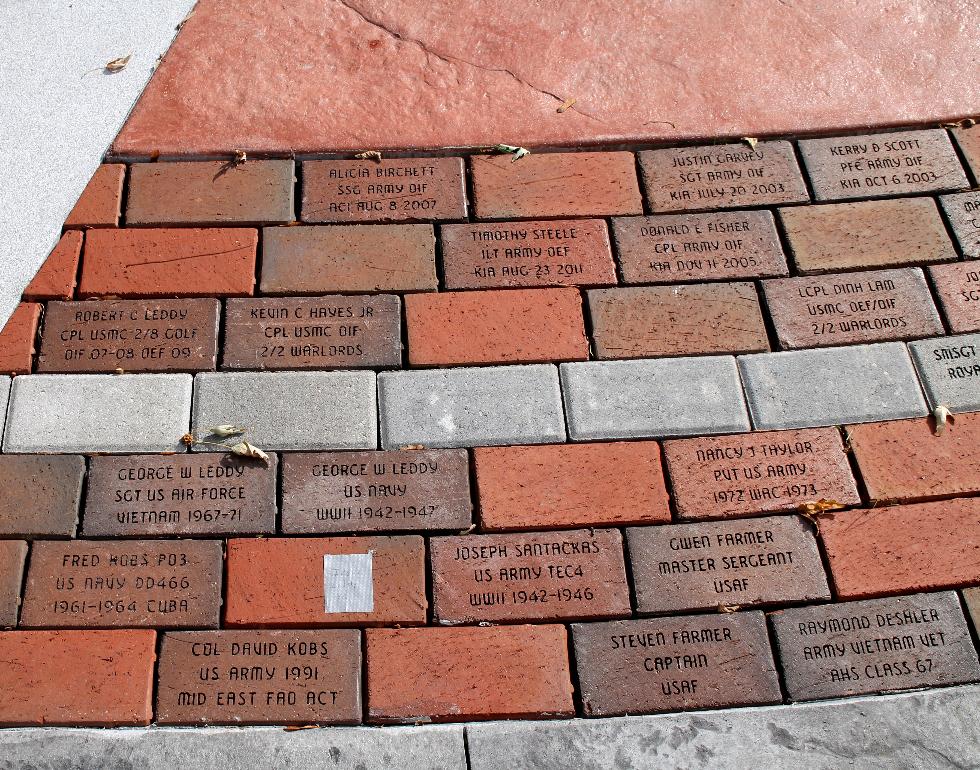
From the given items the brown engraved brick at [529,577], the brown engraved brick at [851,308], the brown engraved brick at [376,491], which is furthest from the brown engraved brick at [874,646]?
the brown engraved brick at [376,491]

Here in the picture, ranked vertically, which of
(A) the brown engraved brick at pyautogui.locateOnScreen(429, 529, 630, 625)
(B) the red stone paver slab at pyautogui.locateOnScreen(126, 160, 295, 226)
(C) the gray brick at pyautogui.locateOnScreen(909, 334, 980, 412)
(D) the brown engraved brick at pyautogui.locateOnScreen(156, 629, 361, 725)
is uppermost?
(C) the gray brick at pyautogui.locateOnScreen(909, 334, 980, 412)

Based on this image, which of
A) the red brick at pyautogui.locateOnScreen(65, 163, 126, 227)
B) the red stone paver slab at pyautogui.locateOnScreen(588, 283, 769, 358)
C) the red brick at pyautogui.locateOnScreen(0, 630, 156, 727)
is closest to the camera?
the red brick at pyautogui.locateOnScreen(0, 630, 156, 727)

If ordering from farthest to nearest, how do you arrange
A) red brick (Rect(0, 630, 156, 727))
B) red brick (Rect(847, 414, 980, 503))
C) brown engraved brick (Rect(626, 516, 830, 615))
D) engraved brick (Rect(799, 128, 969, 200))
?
1. engraved brick (Rect(799, 128, 969, 200))
2. red brick (Rect(847, 414, 980, 503))
3. brown engraved brick (Rect(626, 516, 830, 615))
4. red brick (Rect(0, 630, 156, 727))

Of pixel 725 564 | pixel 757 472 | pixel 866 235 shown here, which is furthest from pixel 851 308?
pixel 725 564

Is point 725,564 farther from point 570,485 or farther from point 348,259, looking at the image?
point 348,259

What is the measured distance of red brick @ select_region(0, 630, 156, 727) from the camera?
1.80 meters

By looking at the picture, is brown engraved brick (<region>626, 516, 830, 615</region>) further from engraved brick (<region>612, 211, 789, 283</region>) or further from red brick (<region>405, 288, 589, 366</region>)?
engraved brick (<region>612, 211, 789, 283</region>)

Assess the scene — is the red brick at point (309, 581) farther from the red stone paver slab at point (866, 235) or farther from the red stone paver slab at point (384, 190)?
the red stone paver slab at point (866, 235)

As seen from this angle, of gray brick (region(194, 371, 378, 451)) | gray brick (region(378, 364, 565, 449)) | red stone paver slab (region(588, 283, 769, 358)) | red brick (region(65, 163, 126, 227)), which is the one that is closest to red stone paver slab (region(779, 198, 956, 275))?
red stone paver slab (region(588, 283, 769, 358))

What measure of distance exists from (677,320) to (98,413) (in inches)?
57.6

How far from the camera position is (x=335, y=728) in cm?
179

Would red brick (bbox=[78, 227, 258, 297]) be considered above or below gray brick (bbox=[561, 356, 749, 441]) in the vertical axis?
below

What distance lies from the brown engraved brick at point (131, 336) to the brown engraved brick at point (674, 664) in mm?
1168

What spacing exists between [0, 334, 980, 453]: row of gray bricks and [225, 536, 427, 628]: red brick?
0.24m
